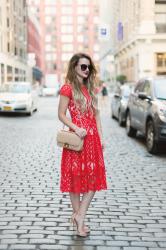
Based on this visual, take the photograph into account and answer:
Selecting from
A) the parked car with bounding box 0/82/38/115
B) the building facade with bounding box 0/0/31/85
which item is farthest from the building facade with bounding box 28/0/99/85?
the parked car with bounding box 0/82/38/115

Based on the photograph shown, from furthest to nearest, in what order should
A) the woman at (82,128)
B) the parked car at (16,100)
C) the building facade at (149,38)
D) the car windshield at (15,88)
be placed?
the building facade at (149,38) < the car windshield at (15,88) < the parked car at (16,100) < the woman at (82,128)

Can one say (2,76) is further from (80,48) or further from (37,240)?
(80,48)

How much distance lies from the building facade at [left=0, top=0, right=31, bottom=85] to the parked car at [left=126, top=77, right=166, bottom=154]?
3741cm

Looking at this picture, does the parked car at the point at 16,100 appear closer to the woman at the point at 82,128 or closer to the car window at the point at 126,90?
the car window at the point at 126,90

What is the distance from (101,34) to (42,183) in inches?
1313

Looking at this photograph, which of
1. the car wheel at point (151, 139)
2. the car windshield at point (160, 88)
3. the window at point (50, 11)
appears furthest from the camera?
the window at point (50, 11)

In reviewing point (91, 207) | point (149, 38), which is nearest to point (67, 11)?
point (149, 38)

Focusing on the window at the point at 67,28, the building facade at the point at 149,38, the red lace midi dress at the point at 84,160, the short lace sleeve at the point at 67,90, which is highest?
the window at the point at 67,28

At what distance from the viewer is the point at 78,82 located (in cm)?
439

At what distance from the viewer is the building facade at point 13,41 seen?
50.4 m

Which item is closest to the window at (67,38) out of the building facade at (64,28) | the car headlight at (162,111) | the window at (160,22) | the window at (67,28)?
the building facade at (64,28)

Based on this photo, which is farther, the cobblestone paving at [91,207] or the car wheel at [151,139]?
the car wheel at [151,139]

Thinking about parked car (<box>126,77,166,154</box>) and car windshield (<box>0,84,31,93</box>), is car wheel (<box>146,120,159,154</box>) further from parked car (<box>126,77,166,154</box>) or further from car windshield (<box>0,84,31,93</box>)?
car windshield (<box>0,84,31,93</box>)

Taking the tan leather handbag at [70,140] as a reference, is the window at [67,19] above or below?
above
